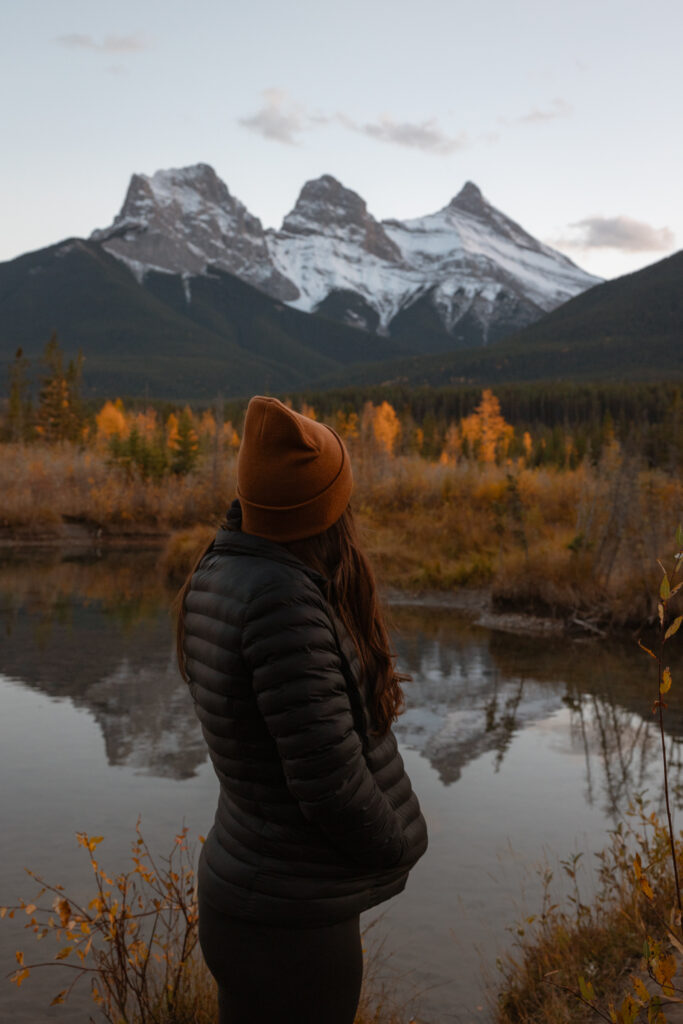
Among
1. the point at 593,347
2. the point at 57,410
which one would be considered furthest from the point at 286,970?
the point at 593,347

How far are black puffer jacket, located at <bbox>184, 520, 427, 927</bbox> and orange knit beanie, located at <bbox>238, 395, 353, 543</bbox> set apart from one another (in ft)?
0.21

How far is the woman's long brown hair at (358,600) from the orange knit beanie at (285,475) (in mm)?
50

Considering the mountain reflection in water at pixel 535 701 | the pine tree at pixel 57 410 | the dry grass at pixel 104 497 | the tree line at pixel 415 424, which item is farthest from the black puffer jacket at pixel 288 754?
the pine tree at pixel 57 410

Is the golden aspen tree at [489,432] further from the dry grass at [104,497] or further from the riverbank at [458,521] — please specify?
the riverbank at [458,521]

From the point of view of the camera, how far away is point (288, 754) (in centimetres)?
185

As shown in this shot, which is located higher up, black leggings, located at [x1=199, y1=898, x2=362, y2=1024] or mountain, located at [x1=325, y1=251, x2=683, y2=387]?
mountain, located at [x1=325, y1=251, x2=683, y2=387]

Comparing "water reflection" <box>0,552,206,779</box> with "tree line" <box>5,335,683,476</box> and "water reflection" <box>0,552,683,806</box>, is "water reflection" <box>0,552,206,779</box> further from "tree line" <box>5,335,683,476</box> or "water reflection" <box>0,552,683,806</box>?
"tree line" <box>5,335,683,476</box>

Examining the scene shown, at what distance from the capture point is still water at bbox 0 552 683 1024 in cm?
461

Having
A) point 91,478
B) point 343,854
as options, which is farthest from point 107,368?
point 343,854

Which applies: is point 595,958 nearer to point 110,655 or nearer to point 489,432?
point 110,655

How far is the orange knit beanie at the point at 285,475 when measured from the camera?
2.02 meters

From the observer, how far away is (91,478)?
29156 mm

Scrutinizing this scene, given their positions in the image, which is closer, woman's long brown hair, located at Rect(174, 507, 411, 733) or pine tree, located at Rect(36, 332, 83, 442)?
woman's long brown hair, located at Rect(174, 507, 411, 733)

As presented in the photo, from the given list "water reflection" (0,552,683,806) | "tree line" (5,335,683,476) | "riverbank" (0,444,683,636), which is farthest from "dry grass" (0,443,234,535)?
"water reflection" (0,552,683,806)
